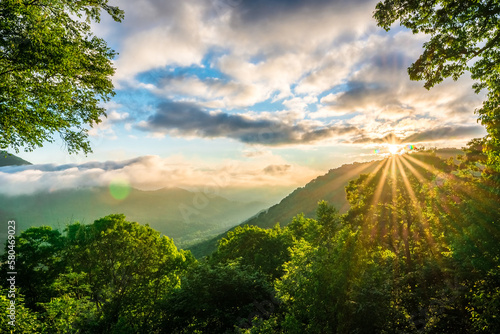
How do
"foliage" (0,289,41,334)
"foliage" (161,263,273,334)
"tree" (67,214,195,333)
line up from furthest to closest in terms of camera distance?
"tree" (67,214,195,333), "foliage" (161,263,273,334), "foliage" (0,289,41,334)

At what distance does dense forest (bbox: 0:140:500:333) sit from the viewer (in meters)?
9.14

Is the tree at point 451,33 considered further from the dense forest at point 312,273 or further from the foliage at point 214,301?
the foliage at point 214,301

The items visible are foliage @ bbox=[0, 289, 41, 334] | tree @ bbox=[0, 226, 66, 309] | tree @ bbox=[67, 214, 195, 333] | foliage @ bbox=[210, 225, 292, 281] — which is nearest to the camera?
foliage @ bbox=[0, 289, 41, 334]

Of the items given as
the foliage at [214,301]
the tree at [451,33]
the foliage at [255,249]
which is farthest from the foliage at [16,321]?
the foliage at [255,249]

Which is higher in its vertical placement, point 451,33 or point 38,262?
point 451,33

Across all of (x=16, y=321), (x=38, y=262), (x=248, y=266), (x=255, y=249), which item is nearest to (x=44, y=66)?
(x=16, y=321)

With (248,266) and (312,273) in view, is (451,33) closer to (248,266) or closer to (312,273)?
(312,273)

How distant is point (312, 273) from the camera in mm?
10539

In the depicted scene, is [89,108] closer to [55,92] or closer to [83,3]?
[55,92]

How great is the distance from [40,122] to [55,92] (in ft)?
3.85

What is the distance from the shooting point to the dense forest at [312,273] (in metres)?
9.14

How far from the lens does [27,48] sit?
7.04 meters

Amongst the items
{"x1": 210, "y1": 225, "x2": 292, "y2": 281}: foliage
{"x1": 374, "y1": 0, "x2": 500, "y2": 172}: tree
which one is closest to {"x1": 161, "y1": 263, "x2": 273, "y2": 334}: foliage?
{"x1": 374, "y1": 0, "x2": 500, "y2": 172}: tree

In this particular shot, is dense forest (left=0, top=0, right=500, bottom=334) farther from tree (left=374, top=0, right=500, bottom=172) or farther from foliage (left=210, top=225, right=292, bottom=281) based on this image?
foliage (left=210, top=225, right=292, bottom=281)
